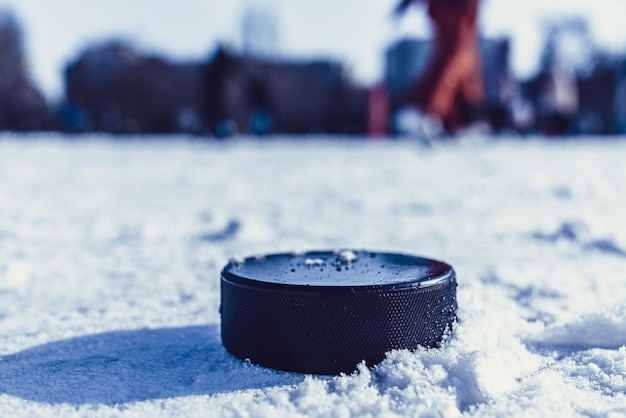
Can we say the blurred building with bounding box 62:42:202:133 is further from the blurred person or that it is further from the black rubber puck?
the black rubber puck

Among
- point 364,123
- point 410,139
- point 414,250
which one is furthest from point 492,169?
point 364,123

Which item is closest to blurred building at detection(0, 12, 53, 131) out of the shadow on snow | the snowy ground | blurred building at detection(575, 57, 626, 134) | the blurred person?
the blurred person

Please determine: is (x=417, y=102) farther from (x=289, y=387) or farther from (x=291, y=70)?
(x=291, y=70)

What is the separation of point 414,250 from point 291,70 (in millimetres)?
28149

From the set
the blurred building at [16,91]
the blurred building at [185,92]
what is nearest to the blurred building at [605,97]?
the blurred building at [185,92]

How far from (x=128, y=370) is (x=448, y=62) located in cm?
1336

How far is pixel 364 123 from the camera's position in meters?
28.9

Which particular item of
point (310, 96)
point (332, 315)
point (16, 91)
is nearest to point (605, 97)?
point (310, 96)

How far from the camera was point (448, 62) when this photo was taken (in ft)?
46.0

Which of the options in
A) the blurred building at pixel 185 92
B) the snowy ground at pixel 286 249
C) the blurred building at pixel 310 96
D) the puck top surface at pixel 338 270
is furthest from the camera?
the blurred building at pixel 310 96

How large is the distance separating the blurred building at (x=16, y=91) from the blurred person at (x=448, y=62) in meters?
17.1

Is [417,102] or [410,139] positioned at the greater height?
[417,102]

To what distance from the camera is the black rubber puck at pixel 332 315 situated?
4.97 feet

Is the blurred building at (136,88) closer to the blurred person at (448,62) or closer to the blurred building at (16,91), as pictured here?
the blurred building at (16,91)
